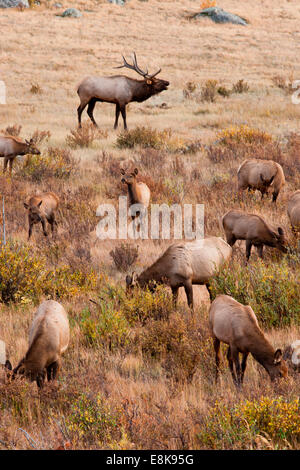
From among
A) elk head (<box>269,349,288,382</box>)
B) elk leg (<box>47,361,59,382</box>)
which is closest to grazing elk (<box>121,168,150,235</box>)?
elk leg (<box>47,361,59,382</box>)

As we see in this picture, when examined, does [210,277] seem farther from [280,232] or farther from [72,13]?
[72,13]

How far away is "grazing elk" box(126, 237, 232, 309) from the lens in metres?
6.07

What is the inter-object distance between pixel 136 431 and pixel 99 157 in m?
10.7

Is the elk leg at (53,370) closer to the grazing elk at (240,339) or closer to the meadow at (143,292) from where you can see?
the meadow at (143,292)

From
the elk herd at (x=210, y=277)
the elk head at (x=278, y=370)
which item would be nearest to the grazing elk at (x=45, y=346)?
the elk herd at (x=210, y=277)

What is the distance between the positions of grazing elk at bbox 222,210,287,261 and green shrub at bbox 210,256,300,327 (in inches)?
34.2

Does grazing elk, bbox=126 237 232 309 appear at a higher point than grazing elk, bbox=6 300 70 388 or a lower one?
lower

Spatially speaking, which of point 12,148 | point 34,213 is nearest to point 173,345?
point 34,213

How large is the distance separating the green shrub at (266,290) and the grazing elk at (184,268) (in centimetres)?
20

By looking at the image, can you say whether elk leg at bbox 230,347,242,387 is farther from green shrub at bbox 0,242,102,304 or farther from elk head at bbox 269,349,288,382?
green shrub at bbox 0,242,102,304

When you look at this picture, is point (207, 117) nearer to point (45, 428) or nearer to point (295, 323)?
point (295, 323)

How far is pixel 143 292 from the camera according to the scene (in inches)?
229

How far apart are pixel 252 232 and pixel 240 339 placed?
3.08 m
